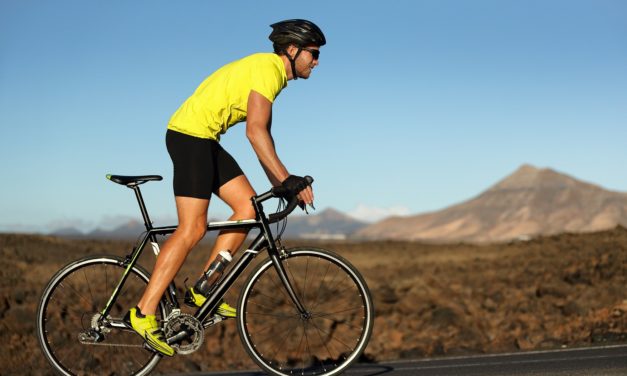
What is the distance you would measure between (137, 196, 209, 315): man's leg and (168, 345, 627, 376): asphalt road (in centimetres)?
225

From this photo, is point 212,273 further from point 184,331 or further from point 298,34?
point 298,34

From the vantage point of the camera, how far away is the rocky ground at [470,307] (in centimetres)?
1633

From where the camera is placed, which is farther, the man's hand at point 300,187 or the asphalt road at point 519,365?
the asphalt road at point 519,365

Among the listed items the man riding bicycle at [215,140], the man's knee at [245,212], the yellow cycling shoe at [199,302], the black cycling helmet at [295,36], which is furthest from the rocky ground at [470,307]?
the black cycling helmet at [295,36]

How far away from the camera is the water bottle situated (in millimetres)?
6266

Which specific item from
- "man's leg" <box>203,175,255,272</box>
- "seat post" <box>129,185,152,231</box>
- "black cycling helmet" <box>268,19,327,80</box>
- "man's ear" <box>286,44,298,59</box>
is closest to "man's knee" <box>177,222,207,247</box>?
"man's leg" <box>203,175,255,272</box>

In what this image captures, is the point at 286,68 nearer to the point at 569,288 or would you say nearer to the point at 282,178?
the point at 282,178

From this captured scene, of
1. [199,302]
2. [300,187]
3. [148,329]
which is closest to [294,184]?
[300,187]

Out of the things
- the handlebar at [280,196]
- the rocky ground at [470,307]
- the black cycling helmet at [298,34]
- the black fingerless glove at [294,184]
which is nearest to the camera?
the black fingerless glove at [294,184]

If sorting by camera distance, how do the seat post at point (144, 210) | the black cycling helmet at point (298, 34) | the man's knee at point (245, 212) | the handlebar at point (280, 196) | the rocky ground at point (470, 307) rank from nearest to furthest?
the handlebar at point (280, 196) < the black cycling helmet at point (298, 34) < the man's knee at point (245, 212) < the seat post at point (144, 210) < the rocky ground at point (470, 307)

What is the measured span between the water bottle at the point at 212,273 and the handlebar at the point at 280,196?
0.45 metres

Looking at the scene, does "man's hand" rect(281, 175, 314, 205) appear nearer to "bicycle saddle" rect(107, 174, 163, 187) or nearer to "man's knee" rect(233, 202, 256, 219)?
"man's knee" rect(233, 202, 256, 219)

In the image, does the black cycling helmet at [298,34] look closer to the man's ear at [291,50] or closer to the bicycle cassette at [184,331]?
the man's ear at [291,50]

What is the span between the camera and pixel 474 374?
8.12m
